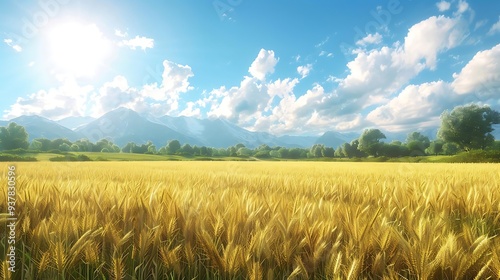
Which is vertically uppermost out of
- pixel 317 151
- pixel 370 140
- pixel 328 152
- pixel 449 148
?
pixel 370 140

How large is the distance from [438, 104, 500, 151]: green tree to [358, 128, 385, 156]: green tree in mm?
18390

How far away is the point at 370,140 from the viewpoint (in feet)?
276

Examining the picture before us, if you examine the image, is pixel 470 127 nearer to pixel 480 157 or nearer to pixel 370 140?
pixel 370 140

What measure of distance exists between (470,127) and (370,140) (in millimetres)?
25717

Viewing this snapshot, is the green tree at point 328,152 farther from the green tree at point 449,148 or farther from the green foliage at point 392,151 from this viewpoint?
the green tree at point 449,148

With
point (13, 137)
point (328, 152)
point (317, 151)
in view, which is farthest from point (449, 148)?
point (13, 137)

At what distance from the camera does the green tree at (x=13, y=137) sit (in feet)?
232

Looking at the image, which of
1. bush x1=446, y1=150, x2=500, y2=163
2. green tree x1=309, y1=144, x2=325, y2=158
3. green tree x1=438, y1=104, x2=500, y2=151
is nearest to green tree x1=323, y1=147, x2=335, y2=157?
green tree x1=309, y1=144, x2=325, y2=158

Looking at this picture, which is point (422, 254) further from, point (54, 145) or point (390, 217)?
point (54, 145)

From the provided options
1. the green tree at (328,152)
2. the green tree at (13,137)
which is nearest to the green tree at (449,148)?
the green tree at (328,152)

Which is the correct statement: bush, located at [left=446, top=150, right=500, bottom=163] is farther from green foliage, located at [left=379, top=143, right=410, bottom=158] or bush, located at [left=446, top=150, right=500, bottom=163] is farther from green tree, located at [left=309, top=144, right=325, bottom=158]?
green tree, located at [left=309, top=144, right=325, bottom=158]

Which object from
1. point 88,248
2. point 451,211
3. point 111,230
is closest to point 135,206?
point 111,230

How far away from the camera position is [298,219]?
57.7 inches

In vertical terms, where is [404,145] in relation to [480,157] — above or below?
above
